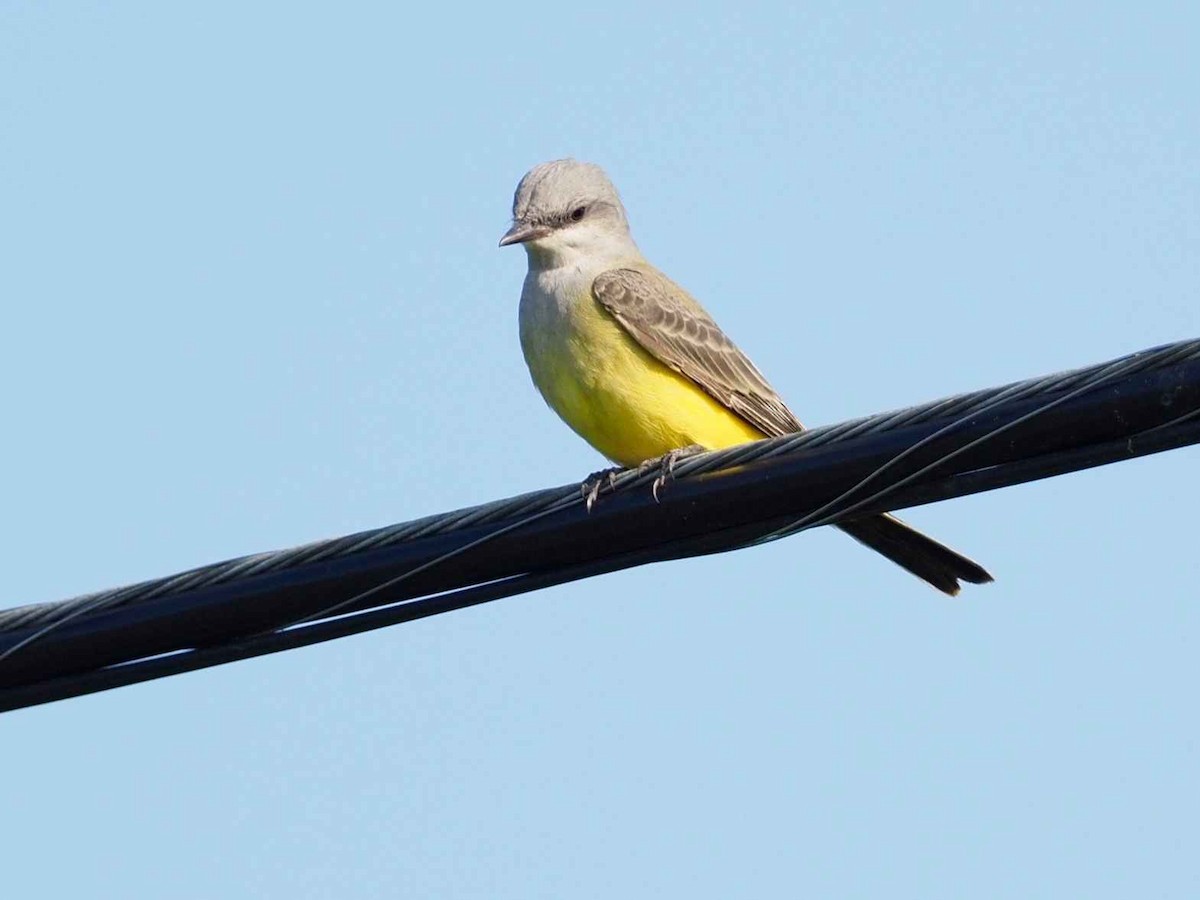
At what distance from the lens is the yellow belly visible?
27.5ft

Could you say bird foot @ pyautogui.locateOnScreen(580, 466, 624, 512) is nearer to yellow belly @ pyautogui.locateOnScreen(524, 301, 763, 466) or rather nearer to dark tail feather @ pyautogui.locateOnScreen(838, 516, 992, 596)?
yellow belly @ pyautogui.locateOnScreen(524, 301, 763, 466)

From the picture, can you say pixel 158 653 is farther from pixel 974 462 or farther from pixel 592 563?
pixel 974 462

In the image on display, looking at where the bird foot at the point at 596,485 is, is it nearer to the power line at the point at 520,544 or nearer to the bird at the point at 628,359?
the power line at the point at 520,544

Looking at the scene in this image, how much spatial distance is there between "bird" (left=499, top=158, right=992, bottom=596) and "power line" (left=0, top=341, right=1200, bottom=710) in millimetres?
2254

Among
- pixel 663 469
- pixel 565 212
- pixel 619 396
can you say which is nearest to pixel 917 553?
pixel 619 396

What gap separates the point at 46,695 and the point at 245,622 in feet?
2.02

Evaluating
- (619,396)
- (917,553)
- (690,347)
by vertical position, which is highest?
(690,347)

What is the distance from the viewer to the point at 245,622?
5.53m

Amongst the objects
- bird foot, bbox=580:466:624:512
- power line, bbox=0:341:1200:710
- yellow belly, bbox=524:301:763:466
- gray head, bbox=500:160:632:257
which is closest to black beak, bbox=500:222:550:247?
gray head, bbox=500:160:632:257

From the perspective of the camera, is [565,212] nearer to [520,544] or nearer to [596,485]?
[596,485]

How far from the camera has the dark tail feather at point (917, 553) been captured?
7762 mm

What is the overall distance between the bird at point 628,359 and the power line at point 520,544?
2254 millimetres

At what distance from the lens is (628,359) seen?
8.64 metres

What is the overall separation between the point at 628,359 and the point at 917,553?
5.13ft
